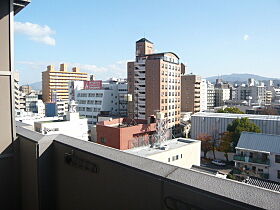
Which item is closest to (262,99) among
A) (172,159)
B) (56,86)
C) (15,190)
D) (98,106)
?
(98,106)

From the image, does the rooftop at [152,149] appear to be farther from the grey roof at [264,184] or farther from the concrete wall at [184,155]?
the grey roof at [264,184]

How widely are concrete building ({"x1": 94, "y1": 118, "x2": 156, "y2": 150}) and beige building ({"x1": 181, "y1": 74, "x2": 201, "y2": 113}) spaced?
56.3ft

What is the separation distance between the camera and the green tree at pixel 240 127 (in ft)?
50.3

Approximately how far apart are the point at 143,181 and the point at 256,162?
43.8ft

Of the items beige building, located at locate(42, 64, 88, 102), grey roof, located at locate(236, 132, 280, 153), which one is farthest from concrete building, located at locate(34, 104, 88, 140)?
beige building, located at locate(42, 64, 88, 102)

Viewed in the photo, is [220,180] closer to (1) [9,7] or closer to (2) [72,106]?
(1) [9,7]

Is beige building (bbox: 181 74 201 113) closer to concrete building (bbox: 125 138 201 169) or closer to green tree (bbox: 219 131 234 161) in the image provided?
green tree (bbox: 219 131 234 161)

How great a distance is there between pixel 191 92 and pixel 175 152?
21944 millimetres

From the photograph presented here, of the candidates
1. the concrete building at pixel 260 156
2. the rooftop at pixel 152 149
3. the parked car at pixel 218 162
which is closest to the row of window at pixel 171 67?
the parked car at pixel 218 162

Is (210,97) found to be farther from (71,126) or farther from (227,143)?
(71,126)

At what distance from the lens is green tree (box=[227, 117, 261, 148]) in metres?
15.3

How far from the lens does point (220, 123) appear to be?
58.5 ft

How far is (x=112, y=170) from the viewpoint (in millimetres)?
1241

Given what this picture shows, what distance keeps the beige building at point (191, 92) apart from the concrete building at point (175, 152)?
19.8 meters
